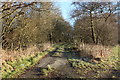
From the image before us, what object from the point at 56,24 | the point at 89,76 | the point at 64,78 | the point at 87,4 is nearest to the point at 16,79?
the point at 64,78

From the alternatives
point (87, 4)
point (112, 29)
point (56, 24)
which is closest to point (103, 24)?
point (112, 29)

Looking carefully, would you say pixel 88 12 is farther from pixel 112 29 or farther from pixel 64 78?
pixel 64 78

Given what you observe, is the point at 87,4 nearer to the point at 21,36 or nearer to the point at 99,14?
the point at 99,14

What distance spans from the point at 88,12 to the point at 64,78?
25.7ft

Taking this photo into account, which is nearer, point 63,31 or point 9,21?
point 9,21

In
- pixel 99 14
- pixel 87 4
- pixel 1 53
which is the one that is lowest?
pixel 1 53

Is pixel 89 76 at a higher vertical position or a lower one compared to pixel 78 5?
lower

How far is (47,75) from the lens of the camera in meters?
4.16

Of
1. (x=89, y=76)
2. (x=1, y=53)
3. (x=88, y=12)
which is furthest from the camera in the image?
(x=88, y=12)

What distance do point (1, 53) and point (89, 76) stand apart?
452 centimetres

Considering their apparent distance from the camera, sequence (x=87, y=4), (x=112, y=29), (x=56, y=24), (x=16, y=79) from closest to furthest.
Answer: (x=16, y=79) < (x=87, y=4) < (x=112, y=29) < (x=56, y=24)

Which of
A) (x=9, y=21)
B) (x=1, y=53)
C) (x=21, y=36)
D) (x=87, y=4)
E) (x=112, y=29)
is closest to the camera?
(x=1, y=53)

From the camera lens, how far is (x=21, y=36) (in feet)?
26.8

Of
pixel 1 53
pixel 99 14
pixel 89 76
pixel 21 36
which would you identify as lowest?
pixel 89 76
